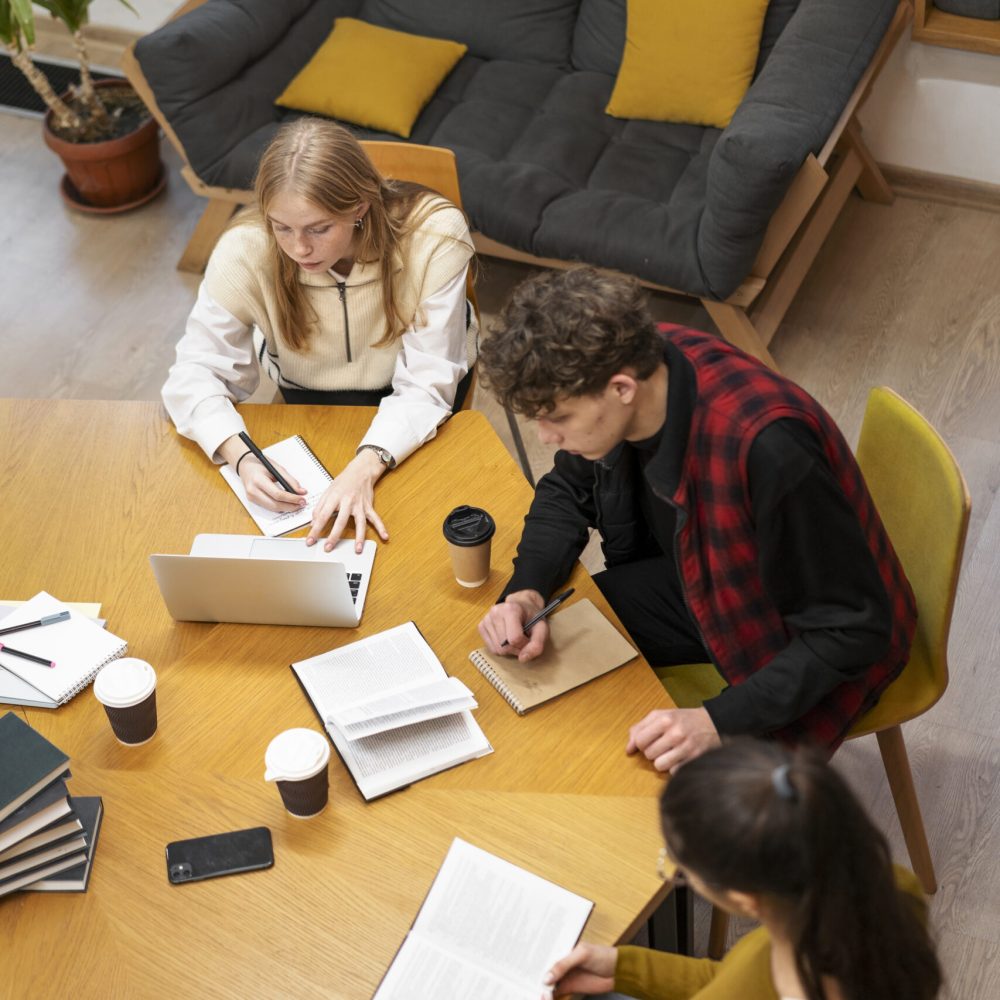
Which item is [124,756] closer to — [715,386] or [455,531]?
[455,531]

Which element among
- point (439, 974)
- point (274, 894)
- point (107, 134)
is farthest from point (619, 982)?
point (107, 134)

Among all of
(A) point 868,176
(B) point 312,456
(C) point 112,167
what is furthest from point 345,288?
(A) point 868,176

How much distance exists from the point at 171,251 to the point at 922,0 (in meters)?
2.32

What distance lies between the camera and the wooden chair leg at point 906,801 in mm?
2066

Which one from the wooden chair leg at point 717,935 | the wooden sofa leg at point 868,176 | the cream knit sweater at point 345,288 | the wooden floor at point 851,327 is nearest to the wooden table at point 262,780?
the cream knit sweater at point 345,288

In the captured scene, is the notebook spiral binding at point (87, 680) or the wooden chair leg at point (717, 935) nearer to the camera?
the notebook spiral binding at point (87, 680)

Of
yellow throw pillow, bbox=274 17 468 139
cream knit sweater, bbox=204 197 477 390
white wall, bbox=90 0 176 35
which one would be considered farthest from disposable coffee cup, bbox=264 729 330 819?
white wall, bbox=90 0 176 35

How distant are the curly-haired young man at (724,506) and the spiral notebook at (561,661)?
26 millimetres

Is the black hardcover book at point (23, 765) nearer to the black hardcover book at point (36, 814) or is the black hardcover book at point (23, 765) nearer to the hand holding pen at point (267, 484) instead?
the black hardcover book at point (36, 814)

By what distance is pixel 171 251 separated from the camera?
3754 millimetres

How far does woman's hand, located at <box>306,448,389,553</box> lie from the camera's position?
1884 millimetres

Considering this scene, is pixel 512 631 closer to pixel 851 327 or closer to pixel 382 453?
pixel 382 453

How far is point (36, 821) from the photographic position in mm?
1438

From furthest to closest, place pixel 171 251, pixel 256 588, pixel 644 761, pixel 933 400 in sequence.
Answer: pixel 171 251
pixel 933 400
pixel 256 588
pixel 644 761
